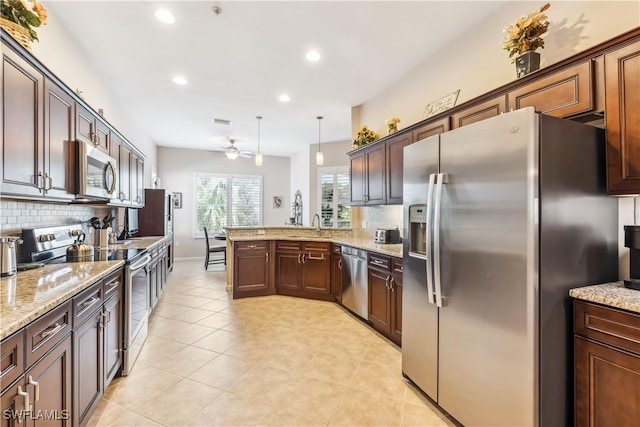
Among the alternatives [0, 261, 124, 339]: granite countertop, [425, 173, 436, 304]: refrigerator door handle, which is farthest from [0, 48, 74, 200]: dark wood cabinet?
[425, 173, 436, 304]: refrigerator door handle

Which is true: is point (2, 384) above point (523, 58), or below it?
below

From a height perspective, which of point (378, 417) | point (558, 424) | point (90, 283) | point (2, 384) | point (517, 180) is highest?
point (517, 180)

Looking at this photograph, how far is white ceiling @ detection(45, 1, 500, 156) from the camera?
2.56 meters

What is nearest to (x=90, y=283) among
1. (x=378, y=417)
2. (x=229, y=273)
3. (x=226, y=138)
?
(x=378, y=417)

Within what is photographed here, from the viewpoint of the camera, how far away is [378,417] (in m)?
1.91

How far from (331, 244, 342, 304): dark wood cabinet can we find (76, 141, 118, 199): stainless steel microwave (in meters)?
2.70

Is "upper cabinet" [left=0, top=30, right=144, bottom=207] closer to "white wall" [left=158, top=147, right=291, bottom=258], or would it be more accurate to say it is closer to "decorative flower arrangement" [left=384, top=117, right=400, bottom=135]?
"decorative flower arrangement" [left=384, top=117, right=400, bottom=135]

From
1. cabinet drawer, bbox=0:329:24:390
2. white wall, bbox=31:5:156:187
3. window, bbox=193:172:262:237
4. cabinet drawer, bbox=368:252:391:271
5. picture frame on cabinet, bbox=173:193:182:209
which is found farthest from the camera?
window, bbox=193:172:262:237

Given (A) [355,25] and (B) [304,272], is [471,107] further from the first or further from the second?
(B) [304,272]

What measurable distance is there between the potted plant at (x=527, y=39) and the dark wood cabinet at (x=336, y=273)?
110 inches

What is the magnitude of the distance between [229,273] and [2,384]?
3974 mm

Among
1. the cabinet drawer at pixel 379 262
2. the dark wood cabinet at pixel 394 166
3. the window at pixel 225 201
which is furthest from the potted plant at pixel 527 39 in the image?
the window at pixel 225 201

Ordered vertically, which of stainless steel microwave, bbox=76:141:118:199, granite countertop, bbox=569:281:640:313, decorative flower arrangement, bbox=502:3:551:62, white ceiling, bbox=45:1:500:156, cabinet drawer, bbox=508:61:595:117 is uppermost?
white ceiling, bbox=45:1:500:156

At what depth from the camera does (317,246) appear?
173 inches
